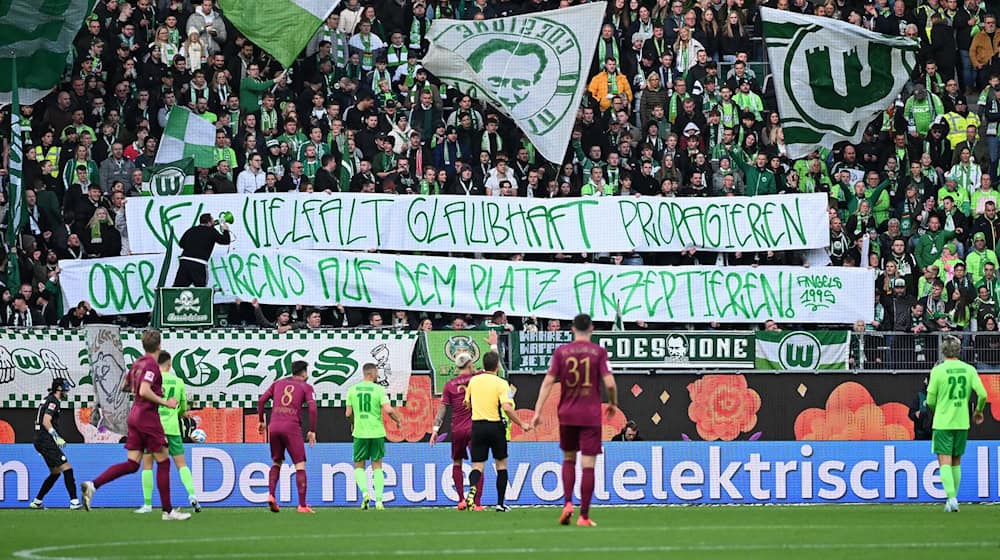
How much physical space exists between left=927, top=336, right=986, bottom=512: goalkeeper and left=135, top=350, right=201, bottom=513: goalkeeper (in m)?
8.18

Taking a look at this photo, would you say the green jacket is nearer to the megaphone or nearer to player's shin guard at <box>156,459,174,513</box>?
the megaphone

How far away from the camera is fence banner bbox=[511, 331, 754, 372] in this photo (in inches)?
1007

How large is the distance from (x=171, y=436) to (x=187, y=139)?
9139 mm

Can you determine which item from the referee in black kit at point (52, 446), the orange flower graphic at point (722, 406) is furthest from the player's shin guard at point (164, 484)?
the orange flower graphic at point (722, 406)

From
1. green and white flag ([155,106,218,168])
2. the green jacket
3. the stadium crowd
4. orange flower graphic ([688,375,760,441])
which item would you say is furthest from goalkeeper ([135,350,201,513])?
the green jacket

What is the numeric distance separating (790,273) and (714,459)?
160 inches

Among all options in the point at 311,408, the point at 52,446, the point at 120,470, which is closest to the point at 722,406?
the point at 311,408

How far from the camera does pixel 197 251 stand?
25984mm

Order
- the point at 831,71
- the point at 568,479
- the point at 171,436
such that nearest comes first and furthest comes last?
1. the point at 568,479
2. the point at 171,436
3. the point at 831,71

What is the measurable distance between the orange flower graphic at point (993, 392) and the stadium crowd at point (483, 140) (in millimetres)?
1244

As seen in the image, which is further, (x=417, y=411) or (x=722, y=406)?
(x=722, y=406)

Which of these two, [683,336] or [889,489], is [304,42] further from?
[889,489]

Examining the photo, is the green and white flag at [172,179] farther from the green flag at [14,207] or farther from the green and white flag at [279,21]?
the green and white flag at [279,21]

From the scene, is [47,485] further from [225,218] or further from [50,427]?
[225,218]
